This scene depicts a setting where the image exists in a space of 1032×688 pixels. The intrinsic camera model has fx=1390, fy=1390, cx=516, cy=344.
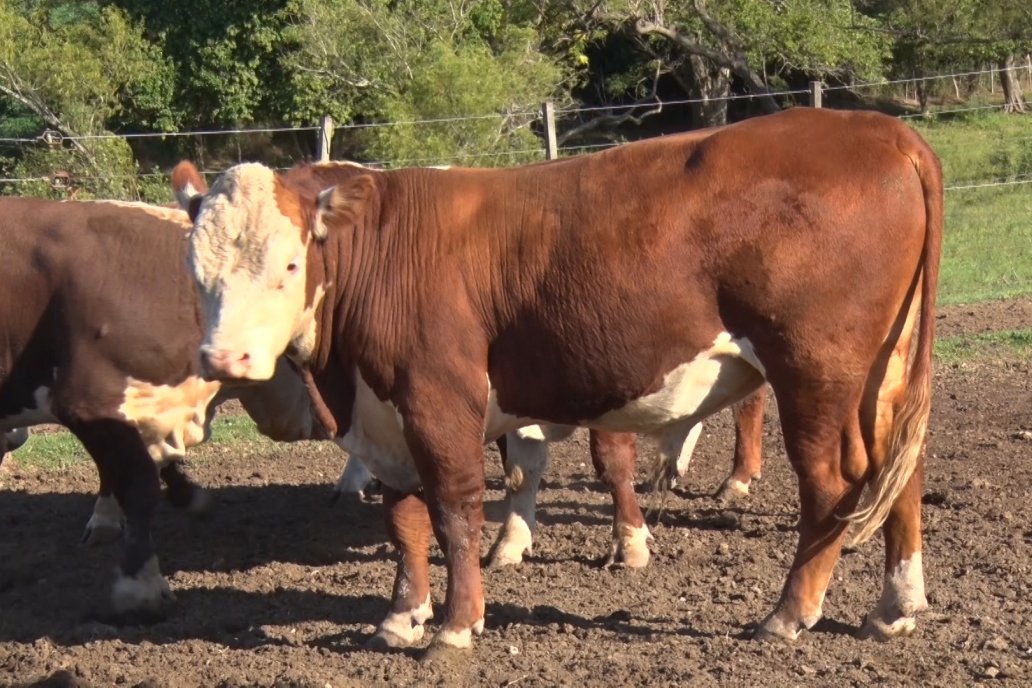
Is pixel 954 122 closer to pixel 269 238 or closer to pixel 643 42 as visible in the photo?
pixel 643 42

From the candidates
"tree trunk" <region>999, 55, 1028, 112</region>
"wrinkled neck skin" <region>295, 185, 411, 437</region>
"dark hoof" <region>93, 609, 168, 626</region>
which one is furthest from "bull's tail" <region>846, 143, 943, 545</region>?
"tree trunk" <region>999, 55, 1028, 112</region>

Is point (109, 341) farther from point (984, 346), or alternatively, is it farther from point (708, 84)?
point (708, 84)

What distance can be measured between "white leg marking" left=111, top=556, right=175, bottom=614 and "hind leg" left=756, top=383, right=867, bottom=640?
2.88 meters

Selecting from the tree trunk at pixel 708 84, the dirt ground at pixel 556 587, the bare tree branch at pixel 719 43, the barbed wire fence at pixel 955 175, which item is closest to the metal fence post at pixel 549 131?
the barbed wire fence at pixel 955 175

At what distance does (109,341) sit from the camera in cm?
672

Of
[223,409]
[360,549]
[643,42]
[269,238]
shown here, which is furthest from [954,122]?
[269,238]

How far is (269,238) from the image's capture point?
5.20m

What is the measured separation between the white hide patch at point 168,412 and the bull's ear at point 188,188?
1.33 meters

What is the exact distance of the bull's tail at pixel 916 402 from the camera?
207 inches

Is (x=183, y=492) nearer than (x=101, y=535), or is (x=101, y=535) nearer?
(x=101, y=535)

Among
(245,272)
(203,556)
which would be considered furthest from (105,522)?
(245,272)

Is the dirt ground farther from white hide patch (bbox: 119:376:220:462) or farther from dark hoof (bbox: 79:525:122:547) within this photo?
white hide patch (bbox: 119:376:220:462)

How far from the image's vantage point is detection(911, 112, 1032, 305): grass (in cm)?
1493

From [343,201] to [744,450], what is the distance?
3554 millimetres
